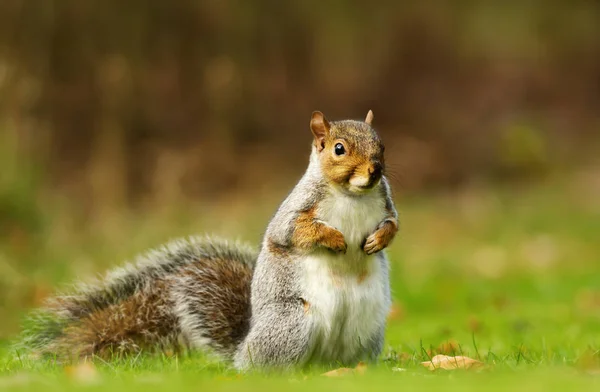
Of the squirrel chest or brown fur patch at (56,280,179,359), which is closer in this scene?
the squirrel chest

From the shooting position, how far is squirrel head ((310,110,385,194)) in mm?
4379

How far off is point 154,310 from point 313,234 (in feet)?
3.93

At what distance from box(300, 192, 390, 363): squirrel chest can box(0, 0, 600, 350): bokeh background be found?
18.2 feet

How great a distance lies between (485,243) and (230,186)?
503cm

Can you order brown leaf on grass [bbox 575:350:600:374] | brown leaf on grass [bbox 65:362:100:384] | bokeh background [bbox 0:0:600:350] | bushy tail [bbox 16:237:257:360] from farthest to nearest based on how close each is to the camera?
bokeh background [bbox 0:0:600:350]
bushy tail [bbox 16:237:257:360]
brown leaf on grass [bbox 575:350:600:374]
brown leaf on grass [bbox 65:362:100:384]

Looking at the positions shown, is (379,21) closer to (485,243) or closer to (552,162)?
(552,162)

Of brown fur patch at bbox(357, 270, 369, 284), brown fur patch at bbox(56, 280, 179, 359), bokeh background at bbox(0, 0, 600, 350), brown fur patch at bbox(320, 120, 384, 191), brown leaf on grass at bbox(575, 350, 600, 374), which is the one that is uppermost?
bokeh background at bbox(0, 0, 600, 350)

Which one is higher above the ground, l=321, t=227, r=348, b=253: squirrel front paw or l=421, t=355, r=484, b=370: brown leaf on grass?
l=321, t=227, r=348, b=253: squirrel front paw

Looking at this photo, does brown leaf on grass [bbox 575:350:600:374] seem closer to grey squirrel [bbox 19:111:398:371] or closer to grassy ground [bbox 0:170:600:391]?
grassy ground [bbox 0:170:600:391]

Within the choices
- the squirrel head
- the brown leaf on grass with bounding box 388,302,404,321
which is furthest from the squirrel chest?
the brown leaf on grass with bounding box 388,302,404,321

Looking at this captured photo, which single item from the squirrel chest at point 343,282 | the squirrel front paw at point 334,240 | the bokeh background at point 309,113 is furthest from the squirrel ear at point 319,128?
the bokeh background at point 309,113

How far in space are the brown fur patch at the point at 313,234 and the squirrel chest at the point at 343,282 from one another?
5cm

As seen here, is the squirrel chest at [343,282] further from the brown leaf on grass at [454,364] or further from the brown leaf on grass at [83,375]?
the brown leaf on grass at [83,375]

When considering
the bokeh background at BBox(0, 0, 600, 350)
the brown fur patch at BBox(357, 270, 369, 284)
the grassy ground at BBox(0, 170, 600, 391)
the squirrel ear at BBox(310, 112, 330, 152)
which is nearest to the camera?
the grassy ground at BBox(0, 170, 600, 391)
